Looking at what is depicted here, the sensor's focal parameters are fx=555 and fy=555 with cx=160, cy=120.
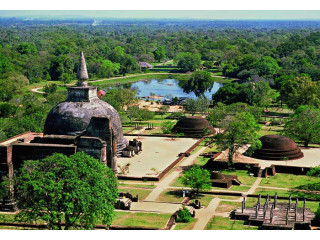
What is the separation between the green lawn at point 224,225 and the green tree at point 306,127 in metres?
22.5

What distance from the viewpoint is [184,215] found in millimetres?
31969

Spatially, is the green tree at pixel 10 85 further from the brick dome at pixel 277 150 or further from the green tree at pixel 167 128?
the brick dome at pixel 277 150

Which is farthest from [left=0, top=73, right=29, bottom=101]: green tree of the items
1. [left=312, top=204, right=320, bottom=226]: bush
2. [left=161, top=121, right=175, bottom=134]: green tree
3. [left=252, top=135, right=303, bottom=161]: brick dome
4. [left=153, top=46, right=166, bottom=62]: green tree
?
[left=153, top=46, right=166, bottom=62]: green tree

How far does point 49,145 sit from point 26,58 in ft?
317

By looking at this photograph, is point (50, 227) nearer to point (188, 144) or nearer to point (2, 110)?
point (188, 144)

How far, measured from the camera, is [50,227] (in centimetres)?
2742

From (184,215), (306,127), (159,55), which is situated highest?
(306,127)

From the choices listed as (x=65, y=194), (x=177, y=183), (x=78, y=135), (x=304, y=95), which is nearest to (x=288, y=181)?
(x=177, y=183)

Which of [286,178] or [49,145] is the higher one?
[49,145]

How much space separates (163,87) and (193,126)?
2186 inches

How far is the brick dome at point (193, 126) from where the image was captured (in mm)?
58500

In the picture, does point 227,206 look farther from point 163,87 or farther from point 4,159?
point 163,87

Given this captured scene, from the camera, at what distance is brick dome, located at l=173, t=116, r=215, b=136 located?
58500 mm

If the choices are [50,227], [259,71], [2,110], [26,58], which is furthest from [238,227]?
[26,58]
